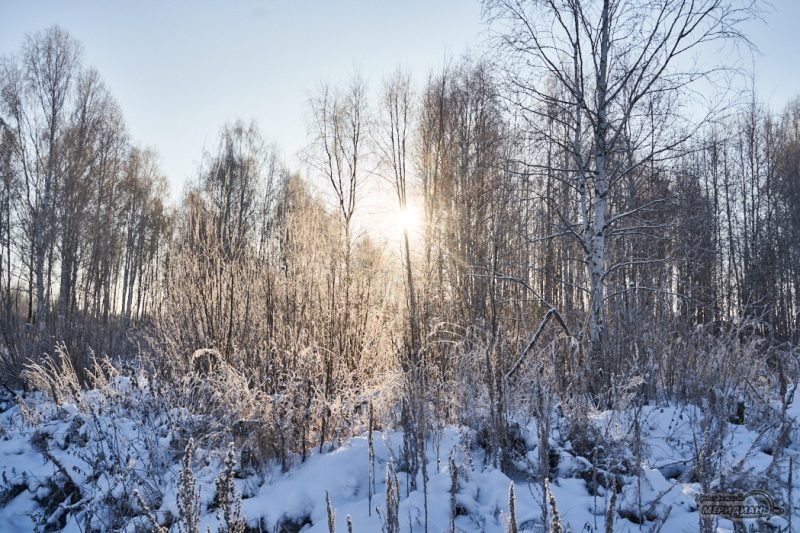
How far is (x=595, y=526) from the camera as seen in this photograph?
252 cm

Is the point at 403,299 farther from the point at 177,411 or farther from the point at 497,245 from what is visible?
the point at 177,411

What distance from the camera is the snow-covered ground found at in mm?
2771

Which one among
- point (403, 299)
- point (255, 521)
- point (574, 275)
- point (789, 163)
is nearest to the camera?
point (255, 521)

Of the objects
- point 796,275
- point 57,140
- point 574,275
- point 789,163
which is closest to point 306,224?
point 574,275

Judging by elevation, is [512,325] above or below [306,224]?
below

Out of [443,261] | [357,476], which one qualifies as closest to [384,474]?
[357,476]

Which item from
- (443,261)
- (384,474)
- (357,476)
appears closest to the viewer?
(357,476)

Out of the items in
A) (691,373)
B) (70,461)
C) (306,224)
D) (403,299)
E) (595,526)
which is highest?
(306,224)

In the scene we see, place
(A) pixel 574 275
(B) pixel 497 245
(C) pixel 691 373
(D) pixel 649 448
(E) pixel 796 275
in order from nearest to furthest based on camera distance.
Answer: (D) pixel 649 448, (C) pixel 691 373, (B) pixel 497 245, (A) pixel 574 275, (E) pixel 796 275

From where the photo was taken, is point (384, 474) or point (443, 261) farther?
point (443, 261)

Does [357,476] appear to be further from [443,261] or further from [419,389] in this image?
[443,261]

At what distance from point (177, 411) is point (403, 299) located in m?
2.94

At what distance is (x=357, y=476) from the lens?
3.41m

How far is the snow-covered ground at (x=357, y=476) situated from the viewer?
2771 millimetres
